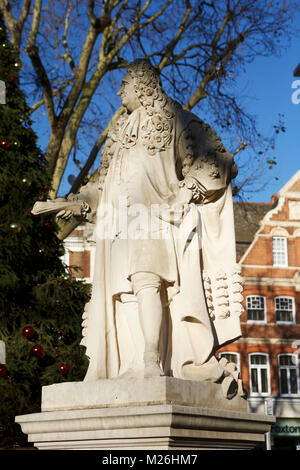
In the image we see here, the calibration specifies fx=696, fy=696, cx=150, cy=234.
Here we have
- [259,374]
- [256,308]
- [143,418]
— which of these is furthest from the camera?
[256,308]

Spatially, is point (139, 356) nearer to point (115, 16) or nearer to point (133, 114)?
point (133, 114)

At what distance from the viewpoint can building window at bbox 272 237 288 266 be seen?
2847 centimetres

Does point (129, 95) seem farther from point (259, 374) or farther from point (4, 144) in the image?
point (259, 374)

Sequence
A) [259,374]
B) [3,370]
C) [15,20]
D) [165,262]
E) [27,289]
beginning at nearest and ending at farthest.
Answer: [165,262] < [3,370] < [27,289] < [15,20] < [259,374]

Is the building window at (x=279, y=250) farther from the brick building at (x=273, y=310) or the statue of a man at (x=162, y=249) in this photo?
the statue of a man at (x=162, y=249)

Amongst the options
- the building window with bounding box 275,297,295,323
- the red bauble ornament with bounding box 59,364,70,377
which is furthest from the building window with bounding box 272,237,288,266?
the red bauble ornament with bounding box 59,364,70,377

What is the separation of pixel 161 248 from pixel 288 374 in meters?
24.4

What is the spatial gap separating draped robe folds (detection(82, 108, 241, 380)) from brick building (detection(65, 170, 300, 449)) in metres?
22.0

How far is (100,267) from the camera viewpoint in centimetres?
470

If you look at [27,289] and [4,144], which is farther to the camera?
[4,144]

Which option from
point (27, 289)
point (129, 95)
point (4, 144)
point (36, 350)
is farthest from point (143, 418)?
point (4, 144)

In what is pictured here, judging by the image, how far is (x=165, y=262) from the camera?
4383 mm

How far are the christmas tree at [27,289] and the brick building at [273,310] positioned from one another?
18.8 m

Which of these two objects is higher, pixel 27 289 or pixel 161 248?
pixel 27 289
